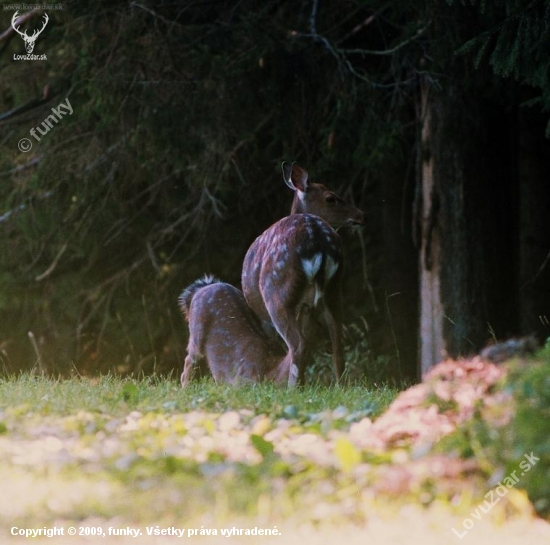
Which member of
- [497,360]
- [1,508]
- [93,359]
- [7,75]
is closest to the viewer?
[1,508]

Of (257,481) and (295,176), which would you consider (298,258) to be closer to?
(295,176)

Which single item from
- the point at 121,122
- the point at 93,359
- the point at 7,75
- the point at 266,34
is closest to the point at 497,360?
the point at 266,34

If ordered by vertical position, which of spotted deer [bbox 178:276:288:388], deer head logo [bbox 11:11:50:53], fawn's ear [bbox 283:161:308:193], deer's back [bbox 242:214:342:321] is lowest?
spotted deer [bbox 178:276:288:388]

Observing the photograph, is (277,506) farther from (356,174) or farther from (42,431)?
(356,174)

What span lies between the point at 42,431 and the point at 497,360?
2.08 metres

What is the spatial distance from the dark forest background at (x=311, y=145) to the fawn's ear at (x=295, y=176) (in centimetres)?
81

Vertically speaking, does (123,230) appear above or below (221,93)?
below

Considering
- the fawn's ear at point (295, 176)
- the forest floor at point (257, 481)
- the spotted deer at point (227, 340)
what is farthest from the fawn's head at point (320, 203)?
the forest floor at point (257, 481)

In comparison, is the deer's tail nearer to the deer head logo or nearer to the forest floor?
the deer head logo

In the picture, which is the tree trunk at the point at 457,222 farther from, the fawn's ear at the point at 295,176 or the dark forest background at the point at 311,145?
the fawn's ear at the point at 295,176

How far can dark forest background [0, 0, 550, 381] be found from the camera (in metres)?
11.6

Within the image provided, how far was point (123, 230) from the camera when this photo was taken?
1467cm

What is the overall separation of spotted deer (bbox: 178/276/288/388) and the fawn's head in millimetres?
1028

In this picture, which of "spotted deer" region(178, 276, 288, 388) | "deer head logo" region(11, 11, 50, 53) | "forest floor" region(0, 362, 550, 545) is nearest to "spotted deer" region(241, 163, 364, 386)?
"spotted deer" region(178, 276, 288, 388)
